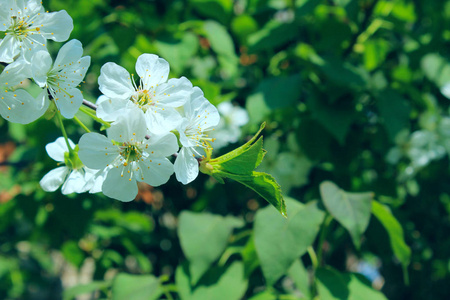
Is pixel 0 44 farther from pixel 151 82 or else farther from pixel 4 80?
pixel 151 82

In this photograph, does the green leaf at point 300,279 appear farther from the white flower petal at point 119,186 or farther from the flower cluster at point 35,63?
the flower cluster at point 35,63

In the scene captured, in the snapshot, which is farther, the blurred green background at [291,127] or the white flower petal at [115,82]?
the blurred green background at [291,127]

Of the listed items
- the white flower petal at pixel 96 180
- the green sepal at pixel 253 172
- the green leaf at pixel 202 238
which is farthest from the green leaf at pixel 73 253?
the green sepal at pixel 253 172

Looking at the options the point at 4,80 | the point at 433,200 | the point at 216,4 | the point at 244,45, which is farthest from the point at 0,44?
the point at 433,200

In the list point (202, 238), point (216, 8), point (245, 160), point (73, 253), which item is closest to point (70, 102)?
point (245, 160)

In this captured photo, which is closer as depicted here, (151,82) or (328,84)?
(151,82)

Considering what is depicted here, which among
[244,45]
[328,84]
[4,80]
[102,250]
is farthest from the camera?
[102,250]

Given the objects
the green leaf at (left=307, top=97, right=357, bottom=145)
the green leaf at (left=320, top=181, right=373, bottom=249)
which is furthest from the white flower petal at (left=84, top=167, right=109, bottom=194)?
the green leaf at (left=307, top=97, right=357, bottom=145)
